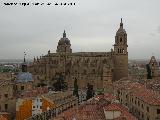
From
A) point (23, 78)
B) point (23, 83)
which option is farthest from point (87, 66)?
point (23, 83)

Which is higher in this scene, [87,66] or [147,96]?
[87,66]

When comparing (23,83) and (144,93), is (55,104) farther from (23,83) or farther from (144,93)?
(23,83)

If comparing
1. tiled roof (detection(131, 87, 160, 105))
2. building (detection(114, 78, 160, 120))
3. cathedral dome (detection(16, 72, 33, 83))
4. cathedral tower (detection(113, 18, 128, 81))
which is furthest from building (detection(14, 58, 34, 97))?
cathedral tower (detection(113, 18, 128, 81))

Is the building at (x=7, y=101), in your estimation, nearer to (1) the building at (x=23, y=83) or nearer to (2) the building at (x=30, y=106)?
(2) the building at (x=30, y=106)

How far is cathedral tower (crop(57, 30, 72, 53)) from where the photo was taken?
85481 millimetres

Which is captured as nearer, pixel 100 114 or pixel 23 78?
pixel 100 114

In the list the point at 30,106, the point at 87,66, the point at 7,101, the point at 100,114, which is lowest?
the point at 30,106

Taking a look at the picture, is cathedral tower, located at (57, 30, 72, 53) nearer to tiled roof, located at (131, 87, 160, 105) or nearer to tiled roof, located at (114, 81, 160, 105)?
tiled roof, located at (114, 81, 160, 105)

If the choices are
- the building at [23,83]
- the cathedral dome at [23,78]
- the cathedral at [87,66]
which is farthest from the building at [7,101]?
the cathedral at [87,66]

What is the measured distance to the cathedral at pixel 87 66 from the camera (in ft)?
248

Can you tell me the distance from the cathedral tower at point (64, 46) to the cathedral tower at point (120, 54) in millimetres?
13329

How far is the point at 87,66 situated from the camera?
78.9m

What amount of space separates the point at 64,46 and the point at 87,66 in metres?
9.91

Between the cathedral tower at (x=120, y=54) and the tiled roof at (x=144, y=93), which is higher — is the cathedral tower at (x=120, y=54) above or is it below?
above
